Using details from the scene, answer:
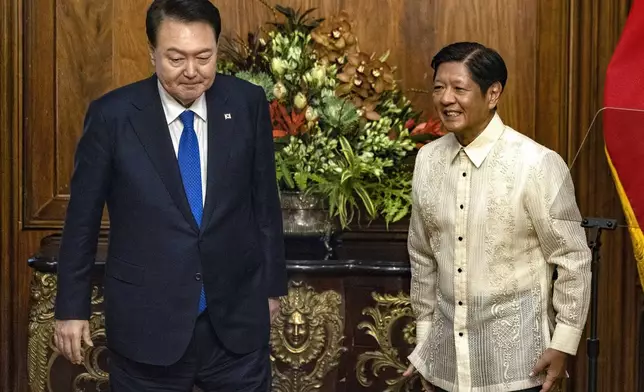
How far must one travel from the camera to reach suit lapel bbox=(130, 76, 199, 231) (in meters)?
2.53

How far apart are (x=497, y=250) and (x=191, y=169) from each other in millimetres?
786

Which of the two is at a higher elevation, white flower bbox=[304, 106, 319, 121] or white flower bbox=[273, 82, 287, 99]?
white flower bbox=[273, 82, 287, 99]

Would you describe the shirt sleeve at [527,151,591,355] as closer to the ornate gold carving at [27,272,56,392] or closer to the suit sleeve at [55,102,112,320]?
the suit sleeve at [55,102,112,320]

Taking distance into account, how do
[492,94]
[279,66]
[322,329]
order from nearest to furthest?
1. [492,94]
2. [322,329]
3. [279,66]

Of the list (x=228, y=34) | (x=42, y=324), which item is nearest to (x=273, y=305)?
(x=42, y=324)

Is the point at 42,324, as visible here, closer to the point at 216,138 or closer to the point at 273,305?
the point at 273,305

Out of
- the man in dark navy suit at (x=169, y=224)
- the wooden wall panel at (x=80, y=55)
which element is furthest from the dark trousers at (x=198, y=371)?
the wooden wall panel at (x=80, y=55)

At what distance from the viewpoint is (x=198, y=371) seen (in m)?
2.60

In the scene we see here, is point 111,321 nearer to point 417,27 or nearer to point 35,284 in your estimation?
point 35,284

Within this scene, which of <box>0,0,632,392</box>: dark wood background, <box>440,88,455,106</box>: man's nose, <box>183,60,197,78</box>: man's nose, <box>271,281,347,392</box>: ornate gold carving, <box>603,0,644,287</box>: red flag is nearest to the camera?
<box>603,0,644,287</box>: red flag

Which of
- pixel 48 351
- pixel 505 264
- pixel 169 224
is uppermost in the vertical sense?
pixel 169 224

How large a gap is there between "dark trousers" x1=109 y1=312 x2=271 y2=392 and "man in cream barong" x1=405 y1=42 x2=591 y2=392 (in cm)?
55

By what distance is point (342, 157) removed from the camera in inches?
144

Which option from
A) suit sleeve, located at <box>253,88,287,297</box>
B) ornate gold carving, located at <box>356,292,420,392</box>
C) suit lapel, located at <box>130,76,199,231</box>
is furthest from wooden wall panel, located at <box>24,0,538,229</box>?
suit lapel, located at <box>130,76,199,231</box>
